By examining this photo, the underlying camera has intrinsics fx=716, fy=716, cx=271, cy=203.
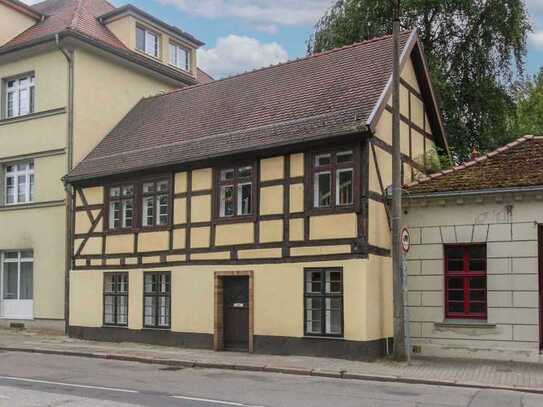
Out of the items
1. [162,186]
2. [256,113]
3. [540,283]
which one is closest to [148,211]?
[162,186]

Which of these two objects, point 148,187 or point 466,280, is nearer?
point 466,280

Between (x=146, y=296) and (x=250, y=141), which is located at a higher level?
(x=250, y=141)

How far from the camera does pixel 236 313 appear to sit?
18.5 m

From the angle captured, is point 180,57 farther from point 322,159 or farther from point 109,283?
point 322,159

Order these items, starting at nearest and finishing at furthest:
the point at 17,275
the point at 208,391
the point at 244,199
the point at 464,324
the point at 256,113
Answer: the point at 208,391 → the point at 464,324 → the point at 244,199 → the point at 256,113 → the point at 17,275

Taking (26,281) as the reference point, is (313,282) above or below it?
above

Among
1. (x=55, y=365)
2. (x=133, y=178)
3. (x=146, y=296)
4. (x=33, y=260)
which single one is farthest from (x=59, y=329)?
(x=55, y=365)

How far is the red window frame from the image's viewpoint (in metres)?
16.7

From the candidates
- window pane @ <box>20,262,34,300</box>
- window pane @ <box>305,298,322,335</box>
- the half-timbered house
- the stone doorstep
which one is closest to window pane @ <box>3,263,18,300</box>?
window pane @ <box>20,262,34,300</box>

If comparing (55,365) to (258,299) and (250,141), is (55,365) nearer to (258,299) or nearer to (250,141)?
(258,299)

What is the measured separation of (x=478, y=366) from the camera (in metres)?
15.3

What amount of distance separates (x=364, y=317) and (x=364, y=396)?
4.34 metres

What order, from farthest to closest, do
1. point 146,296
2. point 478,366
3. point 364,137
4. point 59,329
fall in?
point 59,329, point 146,296, point 364,137, point 478,366

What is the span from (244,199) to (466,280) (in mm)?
5902
